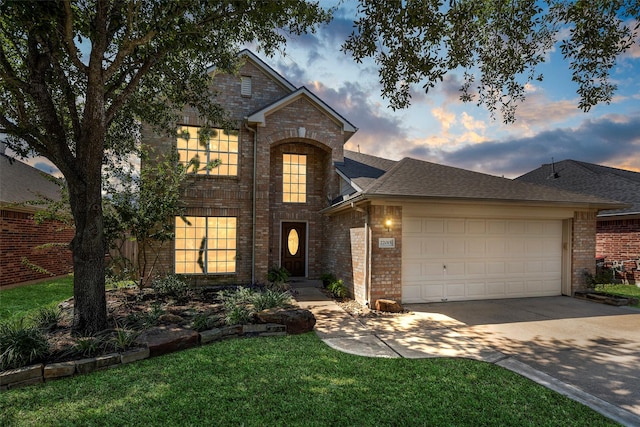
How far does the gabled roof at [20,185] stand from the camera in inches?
404

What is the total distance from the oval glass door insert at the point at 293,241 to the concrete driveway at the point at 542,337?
201 inches

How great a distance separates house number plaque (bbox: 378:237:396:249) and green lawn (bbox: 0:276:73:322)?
7984 millimetres

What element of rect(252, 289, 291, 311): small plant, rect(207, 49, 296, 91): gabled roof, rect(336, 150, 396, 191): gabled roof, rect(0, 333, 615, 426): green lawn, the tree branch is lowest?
rect(0, 333, 615, 426): green lawn

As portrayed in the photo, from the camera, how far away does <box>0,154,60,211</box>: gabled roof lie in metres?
10.3

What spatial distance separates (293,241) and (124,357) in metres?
7.74

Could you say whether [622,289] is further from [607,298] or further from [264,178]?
[264,178]

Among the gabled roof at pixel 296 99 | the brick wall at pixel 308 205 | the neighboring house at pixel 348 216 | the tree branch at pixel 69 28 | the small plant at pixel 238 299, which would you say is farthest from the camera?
the brick wall at pixel 308 205

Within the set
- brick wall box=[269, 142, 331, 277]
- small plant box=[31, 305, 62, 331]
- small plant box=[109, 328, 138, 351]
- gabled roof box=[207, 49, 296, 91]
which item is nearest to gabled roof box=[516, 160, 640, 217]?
brick wall box=[269, 142, 331, 277]

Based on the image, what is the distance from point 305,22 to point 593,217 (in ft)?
32.8

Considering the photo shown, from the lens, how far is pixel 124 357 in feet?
14.9

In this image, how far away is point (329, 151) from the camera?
11695 millimetres

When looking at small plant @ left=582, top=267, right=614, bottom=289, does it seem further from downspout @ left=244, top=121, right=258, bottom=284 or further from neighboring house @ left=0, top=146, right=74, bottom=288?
neighboring house @ left=0, top=146, right=74, bottom=288

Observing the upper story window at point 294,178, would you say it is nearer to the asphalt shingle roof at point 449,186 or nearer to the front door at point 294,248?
the front door at point 294,248

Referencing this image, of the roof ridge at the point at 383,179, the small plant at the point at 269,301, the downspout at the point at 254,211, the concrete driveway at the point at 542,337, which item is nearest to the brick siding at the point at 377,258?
the roof ridge at the point at 383,179
